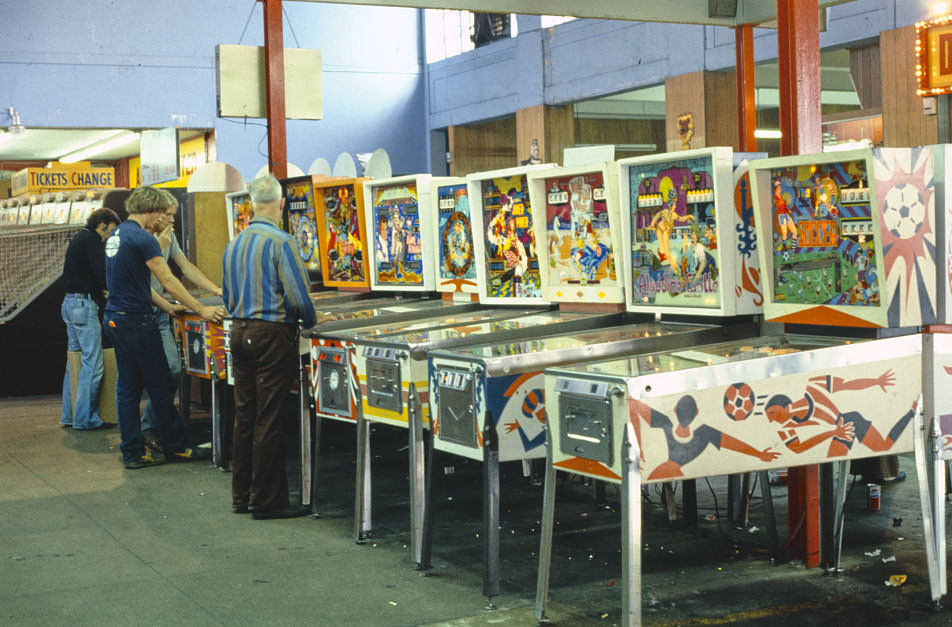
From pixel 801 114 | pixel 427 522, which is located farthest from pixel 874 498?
pixel 427 522

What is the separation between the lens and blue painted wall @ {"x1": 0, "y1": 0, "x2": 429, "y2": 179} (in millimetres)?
17922

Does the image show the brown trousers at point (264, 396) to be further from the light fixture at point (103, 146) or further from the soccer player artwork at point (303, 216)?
the light fixture at point (103, 146)

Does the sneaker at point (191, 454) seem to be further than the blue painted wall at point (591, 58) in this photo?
No

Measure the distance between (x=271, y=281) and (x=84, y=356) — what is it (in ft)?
12.1

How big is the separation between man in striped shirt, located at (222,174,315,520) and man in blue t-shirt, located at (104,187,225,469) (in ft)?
3.78

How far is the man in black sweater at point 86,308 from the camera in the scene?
827cm

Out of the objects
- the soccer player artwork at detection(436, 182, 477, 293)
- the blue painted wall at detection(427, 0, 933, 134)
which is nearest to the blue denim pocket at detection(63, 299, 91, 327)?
the soccer player artwork at detection(436, 182, 477, 293)

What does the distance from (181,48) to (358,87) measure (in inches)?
129

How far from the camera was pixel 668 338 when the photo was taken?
4.75 metres

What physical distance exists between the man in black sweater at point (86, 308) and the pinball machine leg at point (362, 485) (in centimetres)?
372

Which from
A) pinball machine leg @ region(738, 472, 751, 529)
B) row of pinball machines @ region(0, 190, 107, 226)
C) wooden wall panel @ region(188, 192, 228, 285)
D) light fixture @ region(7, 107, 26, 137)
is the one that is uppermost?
light fixture @ region(7, 107, 26, 137)

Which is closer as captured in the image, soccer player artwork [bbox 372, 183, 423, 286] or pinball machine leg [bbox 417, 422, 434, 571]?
pinball machine leg [bbox 417, 422, 434, 571]

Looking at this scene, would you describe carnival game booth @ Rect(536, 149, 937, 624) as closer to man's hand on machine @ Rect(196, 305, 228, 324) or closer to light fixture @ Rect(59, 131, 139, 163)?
man's hand on machine @ Rect(196, 305, 228, 324)

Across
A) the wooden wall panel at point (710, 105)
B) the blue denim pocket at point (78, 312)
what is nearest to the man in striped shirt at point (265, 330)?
the blue denim pocket at point (78, 312)
